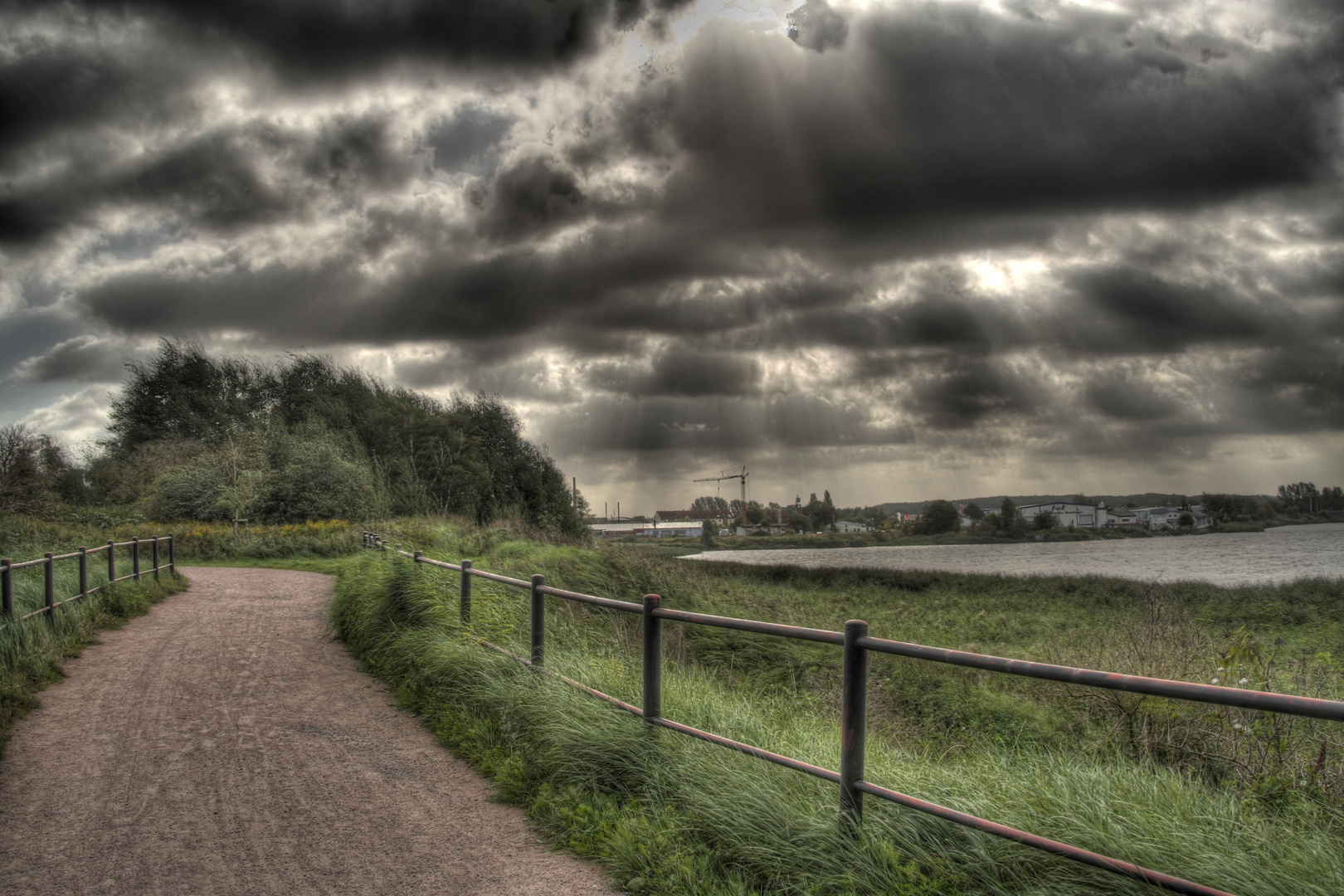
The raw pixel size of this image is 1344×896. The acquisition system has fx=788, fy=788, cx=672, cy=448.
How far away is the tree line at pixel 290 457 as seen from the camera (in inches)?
1280

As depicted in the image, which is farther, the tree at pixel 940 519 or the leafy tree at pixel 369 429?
the tree at pixel 940 519

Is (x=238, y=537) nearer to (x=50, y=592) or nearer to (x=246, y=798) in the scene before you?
(x=50, y=592)

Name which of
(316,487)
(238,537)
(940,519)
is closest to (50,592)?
(238,537)

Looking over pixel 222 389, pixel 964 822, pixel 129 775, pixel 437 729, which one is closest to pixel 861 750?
pixel 964 822

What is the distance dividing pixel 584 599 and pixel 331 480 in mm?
32576

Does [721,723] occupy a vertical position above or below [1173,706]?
above

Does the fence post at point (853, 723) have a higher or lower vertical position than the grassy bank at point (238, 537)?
higher

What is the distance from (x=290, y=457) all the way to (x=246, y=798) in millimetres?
33744

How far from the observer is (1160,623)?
9969 mm

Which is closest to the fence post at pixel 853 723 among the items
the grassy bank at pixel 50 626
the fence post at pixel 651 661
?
the fence post at pixel 651 661

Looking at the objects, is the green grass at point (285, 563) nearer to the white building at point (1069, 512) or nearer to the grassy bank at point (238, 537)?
the grassy bank at point (238, 537)

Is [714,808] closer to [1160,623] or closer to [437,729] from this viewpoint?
[437,729]

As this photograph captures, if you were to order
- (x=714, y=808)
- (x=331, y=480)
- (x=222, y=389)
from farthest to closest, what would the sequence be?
(x=222, y=389)
(x=331, y=480)
(x=714, y=808)

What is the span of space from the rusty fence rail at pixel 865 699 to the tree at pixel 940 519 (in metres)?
121
